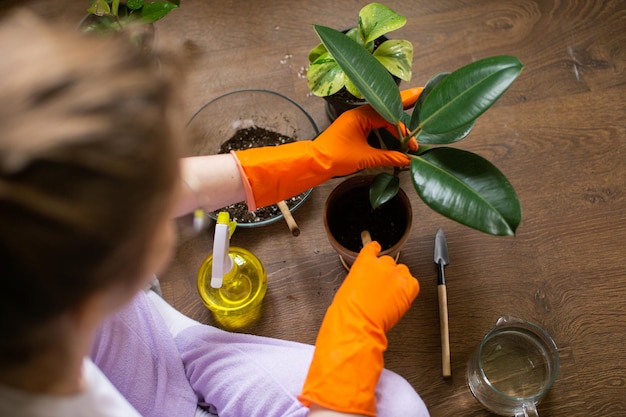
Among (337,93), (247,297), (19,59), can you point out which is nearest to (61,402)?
(19,59)

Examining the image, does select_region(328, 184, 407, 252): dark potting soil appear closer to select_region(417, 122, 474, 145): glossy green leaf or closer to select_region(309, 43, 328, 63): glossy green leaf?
select_region(417, 122, 474, 145): glossy green leaf

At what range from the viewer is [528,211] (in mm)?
1010

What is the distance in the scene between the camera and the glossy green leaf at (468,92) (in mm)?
707

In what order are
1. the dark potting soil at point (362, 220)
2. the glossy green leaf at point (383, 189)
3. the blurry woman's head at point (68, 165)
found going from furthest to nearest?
the dark potting soil at point (362, 220)
the glossy green leaf at point (383, 189)
the blurry woman's head at point (68, 165)

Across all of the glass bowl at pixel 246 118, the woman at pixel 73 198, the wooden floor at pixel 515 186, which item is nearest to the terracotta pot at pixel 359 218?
the wooden floor at pixel 515 186

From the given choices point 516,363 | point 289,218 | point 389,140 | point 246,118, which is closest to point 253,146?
point 246,118

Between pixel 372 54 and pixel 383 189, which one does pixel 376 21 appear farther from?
pixel 383 189

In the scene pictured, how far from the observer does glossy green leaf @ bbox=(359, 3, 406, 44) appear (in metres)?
0.87

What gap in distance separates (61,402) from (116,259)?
0.17 meters

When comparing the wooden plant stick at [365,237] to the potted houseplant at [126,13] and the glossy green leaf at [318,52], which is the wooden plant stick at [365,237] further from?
the potted houseplant at [126,13]

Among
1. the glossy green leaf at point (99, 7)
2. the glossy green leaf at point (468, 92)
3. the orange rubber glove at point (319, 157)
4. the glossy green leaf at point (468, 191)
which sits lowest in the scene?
the orange rubber glove at point (319, 157)

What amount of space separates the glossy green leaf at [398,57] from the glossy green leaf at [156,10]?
422 mm

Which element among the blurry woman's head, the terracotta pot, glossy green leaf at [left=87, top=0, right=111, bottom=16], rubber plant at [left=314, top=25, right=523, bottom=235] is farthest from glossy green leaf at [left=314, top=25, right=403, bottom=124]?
glossy green leaf at [left=87, top=0, right=111, bottom=16]

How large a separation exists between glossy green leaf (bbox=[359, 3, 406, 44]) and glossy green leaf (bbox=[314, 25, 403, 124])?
10 cm
